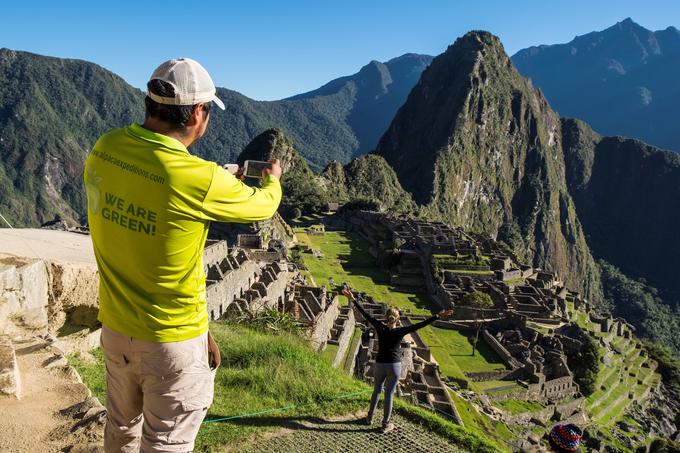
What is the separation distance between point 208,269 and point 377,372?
43.2 ft

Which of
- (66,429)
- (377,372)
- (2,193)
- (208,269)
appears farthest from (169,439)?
(2,193)

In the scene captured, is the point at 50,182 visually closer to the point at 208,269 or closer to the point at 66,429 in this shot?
the point at 208,269

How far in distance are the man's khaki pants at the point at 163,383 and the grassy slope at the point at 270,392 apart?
81.2 inches

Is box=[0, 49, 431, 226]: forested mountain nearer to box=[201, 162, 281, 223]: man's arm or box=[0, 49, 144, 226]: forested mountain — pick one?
box=[0, 49, 144, 226]: forested mountain

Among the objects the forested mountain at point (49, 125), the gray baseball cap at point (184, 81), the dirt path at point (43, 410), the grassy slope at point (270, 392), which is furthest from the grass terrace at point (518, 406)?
the forested mountain at point (49, 125)

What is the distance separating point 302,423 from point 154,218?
145 inches

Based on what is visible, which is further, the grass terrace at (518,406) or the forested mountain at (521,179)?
the forested mountain at (521,179)

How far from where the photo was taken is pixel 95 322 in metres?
5.84

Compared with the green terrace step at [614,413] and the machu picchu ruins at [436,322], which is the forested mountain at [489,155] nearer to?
the machu picchu ruins at [436,322]

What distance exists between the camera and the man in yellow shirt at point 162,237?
7.15 feet

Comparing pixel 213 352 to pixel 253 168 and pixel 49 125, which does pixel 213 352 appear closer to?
pixel 253 168

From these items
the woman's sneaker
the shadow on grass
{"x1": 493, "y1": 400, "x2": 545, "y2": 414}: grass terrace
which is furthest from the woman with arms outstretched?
{"x1": 493, "y1": 400, "x2": 545, "y2": 414}: grass terrace

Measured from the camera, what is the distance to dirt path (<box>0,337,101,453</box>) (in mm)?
3464

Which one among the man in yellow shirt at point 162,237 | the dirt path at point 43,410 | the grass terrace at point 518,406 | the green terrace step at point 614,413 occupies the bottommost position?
the green terrace step at point 614,413
